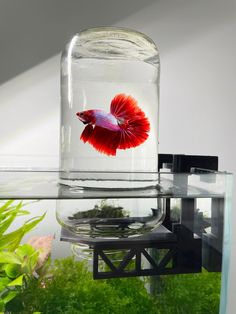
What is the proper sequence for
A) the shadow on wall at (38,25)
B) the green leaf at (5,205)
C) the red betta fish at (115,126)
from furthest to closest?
the shadow on wall at (38,25) < the red betta fish at (115,126) < the green leaf at (5,205)

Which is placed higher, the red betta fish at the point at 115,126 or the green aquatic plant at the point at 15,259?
the red betta fish at the point at 115,126

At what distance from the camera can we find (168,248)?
62 cm

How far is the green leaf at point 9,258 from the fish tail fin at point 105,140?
238 millimetres

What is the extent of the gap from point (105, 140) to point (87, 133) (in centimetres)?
4

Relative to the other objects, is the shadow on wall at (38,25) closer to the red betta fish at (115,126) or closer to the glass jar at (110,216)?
the red betta fish at (115,126)

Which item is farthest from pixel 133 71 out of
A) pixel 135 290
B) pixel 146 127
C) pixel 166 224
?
pixel 135 290

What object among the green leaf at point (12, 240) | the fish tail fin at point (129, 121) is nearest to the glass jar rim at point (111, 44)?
the fish tail fin at point (129, 121)

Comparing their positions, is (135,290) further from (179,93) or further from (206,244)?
(179,93)

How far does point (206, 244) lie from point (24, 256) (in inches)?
12.0

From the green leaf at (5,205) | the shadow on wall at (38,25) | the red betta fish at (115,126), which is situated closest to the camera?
the green leaf at (5,205)

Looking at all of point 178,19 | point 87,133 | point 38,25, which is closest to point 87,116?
point 87,133

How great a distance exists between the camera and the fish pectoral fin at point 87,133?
0.66 meters

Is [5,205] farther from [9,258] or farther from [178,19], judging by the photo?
[178,19]

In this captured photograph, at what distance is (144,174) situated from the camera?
2.10ft
